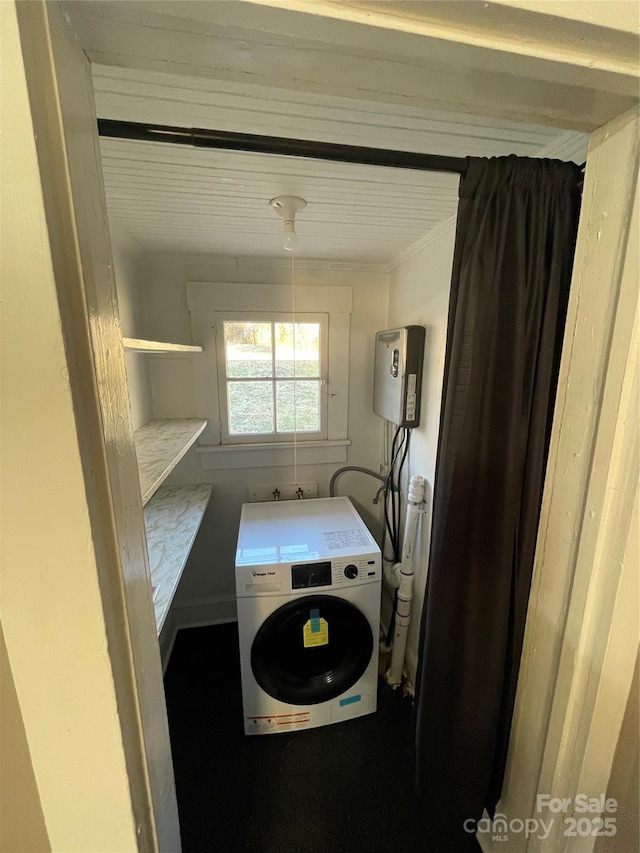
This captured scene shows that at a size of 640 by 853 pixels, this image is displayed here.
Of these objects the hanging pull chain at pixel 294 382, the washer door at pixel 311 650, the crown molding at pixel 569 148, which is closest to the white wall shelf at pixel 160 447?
the hanging pull chain at pixel 294 382

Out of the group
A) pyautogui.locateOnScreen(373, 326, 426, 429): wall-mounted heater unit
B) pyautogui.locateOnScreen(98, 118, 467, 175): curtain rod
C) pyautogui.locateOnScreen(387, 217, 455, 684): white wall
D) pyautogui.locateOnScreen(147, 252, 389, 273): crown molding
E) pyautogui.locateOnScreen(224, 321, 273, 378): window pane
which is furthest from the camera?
pyautogui.locateOnScreen(224, 321, 273, 378): window pane

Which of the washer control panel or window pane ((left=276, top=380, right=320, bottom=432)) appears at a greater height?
window pane ((left=276, top=380, right=320, bottom=432))

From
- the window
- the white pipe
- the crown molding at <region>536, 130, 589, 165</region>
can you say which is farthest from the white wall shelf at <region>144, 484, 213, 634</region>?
the crown molding at <region>536, 130, 589, 165</region>

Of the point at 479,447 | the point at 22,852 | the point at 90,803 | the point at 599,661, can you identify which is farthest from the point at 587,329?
the point at 22,852

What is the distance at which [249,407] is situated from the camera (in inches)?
75.4

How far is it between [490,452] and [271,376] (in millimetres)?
1314

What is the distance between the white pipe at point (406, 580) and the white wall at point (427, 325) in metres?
0.04

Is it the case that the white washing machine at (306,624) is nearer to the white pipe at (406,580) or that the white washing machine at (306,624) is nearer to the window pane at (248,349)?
the white pipe at (406,580)

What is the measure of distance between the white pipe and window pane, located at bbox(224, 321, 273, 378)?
0.99m

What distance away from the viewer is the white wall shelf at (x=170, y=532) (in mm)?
1162

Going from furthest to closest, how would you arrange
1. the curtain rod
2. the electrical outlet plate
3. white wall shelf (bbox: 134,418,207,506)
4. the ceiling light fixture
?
1. the electrical outlet plate
2. the ceiling light fixture
3. white wall shelf (bbox: 134,418,207,506)
4. the curtain rod

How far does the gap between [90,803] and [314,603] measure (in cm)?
102

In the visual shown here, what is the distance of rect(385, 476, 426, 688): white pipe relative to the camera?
1.54 metres

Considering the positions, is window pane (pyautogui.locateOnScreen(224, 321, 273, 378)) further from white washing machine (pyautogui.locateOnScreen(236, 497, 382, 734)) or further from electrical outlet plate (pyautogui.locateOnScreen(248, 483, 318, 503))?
white washing machine (pyautogui.locateOnScreen(236, 497, 382, 734))
